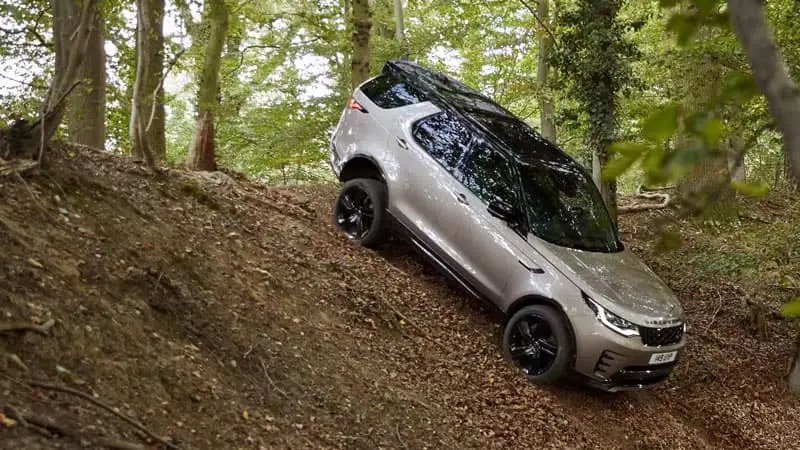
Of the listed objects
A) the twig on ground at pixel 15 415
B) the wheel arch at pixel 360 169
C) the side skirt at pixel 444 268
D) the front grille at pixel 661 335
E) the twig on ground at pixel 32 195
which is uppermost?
the wheel arch at pixel 360 169

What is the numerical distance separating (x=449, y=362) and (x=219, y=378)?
2.70 meters

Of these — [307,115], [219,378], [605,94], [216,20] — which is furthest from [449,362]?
[307,115]

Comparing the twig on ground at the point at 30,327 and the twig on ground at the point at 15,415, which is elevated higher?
the twig on ground at the point at 30,327

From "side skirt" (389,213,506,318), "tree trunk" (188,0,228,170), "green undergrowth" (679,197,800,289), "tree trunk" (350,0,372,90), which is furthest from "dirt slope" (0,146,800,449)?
"tree trunk" (350,0,372,90)

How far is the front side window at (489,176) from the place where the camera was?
7211 mm

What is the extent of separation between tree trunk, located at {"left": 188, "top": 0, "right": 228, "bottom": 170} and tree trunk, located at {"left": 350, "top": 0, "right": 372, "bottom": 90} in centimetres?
195

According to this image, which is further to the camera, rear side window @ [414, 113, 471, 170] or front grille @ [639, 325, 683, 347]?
rear side window @ [414, 113, 471, 170]

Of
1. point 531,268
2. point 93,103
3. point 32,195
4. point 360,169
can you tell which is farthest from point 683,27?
point 93,103

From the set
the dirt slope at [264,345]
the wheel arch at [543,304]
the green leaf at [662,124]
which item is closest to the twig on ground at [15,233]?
the dirt slope at [264,345]

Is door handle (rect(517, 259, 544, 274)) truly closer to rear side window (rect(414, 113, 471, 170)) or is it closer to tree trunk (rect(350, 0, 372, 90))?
rear side window (rect(414, 113, 471, 170))

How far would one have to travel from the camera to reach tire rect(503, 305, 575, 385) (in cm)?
644

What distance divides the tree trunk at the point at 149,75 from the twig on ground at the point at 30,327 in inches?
98.8

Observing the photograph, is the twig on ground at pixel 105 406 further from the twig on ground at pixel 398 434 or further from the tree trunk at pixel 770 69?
the tree trunk at pixel 770 69

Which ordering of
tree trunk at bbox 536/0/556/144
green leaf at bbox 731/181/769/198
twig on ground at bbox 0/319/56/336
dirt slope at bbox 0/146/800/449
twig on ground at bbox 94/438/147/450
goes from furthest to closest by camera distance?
tree trunk at bbox 536/0/556/144 < dirt slope at bbox 0/146/800/449 < twig on ground at bbox 0/319/56/336 < twig on ground at bbox 94/438/147/450 < green leaf at bbox 731/181/769/198
